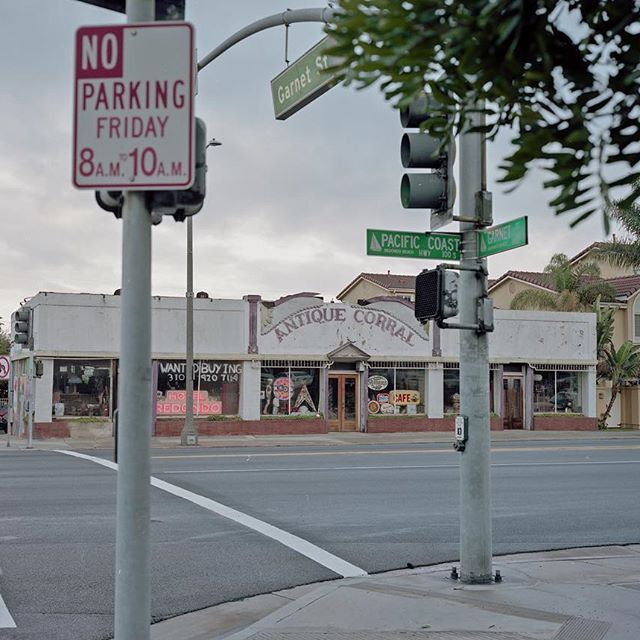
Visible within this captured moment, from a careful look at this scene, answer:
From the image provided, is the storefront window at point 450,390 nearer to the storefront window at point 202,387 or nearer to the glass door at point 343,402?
the glass door at point 343,402

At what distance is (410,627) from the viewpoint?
675 centimetres

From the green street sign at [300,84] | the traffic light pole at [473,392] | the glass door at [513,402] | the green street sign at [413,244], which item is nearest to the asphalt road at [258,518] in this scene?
the traffic light pole at [473,392]

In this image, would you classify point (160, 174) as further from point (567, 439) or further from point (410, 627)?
point (567, 439)

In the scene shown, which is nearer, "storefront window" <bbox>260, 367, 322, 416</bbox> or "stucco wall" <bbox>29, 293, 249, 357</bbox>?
"stucco wall" <bbox>29, 293, 249, 357</bbox>

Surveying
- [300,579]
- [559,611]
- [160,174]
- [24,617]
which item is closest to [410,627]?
[559,611]

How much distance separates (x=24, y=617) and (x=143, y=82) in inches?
205

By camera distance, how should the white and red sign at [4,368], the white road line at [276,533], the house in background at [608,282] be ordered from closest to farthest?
1. the white road line at [276,533]
2. the white and red sign at [4,368]
3. the house in background at [608,282]

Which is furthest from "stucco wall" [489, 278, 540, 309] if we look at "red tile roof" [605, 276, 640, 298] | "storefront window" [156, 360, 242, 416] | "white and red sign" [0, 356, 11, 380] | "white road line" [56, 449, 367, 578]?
"white road line" [56, 449, 367, 578]

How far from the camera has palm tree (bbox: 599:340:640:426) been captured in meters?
38.3

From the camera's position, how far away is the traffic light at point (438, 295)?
790 cm

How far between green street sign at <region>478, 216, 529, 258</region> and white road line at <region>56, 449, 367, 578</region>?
339 centimetres

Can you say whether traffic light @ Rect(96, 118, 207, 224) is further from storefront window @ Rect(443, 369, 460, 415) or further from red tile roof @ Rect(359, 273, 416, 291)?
red tile roof @ Rect(359, 273, 416, 291)

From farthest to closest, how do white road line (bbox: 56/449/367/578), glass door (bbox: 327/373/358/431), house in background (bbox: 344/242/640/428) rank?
1. house in background (bbox: 344/242/640/428)
2. glass door (bbox: 327/373/358/431)
3. white road line (bbox: 56/449/367/578)

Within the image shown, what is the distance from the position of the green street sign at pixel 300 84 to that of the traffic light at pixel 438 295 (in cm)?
181
